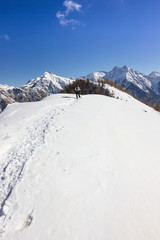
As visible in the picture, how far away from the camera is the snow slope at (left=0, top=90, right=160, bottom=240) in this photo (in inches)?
140

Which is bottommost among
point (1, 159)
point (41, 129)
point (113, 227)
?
point (113, 227)

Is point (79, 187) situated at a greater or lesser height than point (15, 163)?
lesser

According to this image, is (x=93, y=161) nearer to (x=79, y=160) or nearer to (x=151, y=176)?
(x=79, y=160)

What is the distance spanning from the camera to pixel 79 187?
15.9ft

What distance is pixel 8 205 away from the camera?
4.28 m

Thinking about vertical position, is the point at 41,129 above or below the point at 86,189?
above

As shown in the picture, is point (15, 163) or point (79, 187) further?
point (15, 163)

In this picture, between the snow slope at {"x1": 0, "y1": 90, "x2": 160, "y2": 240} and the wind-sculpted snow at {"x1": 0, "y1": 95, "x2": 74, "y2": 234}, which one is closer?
the snow slope at {"x1": 0, "y1": 90, "x2": 160, "y2": 240}

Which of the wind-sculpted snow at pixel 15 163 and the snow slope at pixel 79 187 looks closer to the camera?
the snow slope at pixel 79 187

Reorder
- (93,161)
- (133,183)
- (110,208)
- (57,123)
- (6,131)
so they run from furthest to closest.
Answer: (57,123) → (6,131) → (93,161) → (133,183) → (110,208)

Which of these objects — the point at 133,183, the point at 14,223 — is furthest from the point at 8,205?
the point at 133,183

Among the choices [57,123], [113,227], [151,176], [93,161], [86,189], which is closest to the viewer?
[113,227]

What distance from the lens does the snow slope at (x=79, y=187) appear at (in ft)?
11.6

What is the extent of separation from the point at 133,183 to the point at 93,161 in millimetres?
2005
